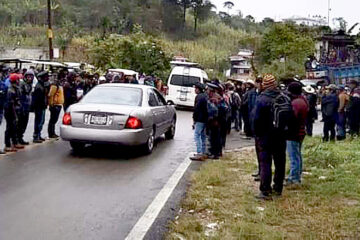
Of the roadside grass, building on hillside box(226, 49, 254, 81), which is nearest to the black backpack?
the roadside grass

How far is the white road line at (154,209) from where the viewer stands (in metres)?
6.34

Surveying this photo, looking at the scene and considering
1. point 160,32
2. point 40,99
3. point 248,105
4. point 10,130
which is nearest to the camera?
point 10,130

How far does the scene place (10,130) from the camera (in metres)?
11.6

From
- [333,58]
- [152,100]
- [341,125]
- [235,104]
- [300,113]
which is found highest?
[333,58]

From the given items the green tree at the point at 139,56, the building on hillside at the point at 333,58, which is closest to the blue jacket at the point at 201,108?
the building on hillside at the point at 333,58

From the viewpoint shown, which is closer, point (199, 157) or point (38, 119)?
point (199, 157)

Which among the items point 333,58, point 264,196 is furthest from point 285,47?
point 264,196

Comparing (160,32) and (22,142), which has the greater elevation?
(160,32)

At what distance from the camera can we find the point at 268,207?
758cm

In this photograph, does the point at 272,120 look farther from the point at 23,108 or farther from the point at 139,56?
the point at 139,56

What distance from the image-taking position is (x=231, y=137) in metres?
17.7

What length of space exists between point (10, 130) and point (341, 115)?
972 cm

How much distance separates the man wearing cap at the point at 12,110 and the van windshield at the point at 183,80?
16731mm

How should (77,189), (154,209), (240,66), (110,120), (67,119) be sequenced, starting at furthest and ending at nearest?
1. (240,66)
2. (67,119)
3. (110,120)
4. (77,189)
5. (154,209)
